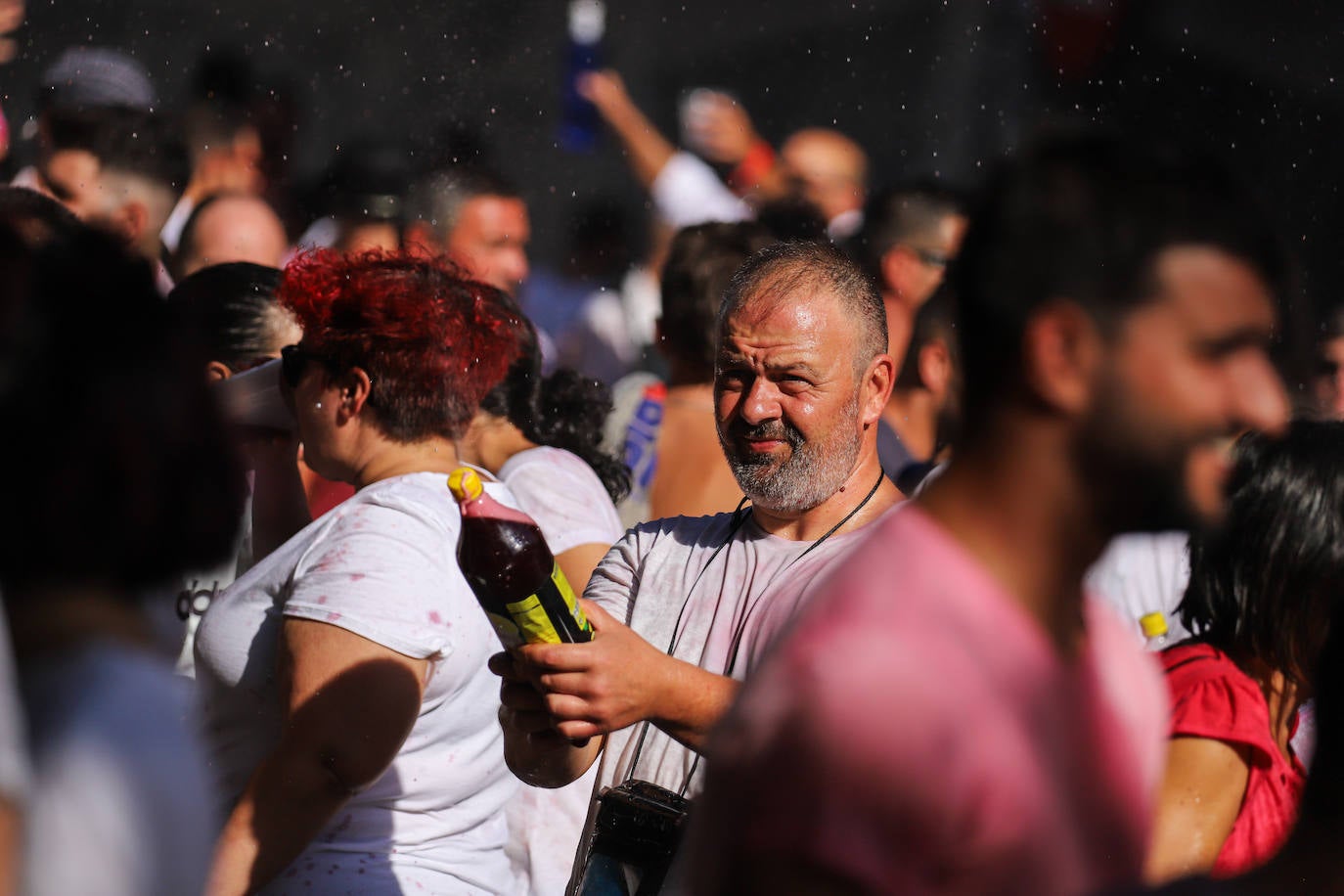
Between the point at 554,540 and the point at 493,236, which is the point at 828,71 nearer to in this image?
the point at 493,236

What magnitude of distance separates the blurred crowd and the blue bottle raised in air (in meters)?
1.16

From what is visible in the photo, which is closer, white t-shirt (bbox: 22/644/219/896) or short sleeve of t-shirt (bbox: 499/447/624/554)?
white t-shirt (bbox: 22/644/219/896)

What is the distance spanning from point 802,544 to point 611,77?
4684 mm

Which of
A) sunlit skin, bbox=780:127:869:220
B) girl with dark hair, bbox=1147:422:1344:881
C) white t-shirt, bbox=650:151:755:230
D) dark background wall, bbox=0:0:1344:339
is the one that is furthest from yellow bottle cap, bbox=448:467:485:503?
dark background wall, bbox=0:0:1344:339

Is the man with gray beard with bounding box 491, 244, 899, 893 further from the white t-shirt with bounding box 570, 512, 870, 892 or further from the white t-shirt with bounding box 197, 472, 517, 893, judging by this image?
the white t-shirt with bounding box 197, 472, 517, 893

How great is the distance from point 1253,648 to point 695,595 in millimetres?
976

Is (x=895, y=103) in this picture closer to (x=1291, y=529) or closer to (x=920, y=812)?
(x=1291, y=529)

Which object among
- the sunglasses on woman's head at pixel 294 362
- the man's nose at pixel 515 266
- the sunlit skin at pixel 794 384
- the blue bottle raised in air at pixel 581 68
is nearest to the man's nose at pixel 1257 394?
the sunlit skin at pixel 794 384

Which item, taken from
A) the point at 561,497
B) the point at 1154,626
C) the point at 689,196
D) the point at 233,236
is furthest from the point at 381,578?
the point at 689,196

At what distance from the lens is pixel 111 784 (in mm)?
1234

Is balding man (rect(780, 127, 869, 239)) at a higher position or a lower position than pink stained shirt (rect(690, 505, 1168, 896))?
higher

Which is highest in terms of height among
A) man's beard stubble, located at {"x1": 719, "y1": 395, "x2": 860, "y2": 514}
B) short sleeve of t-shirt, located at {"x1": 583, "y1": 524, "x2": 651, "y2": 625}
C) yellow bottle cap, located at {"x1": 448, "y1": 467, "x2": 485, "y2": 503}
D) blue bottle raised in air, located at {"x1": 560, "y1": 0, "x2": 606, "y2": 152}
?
blue bottle raised in air, located at {"x1": 560, "y1": 0, "x2": 606, "y2": 152}

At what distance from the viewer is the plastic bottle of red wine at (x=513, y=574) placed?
6.44 feet

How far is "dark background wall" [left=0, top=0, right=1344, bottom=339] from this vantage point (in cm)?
685
